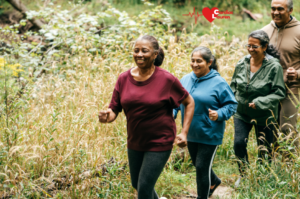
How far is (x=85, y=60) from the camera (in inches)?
253

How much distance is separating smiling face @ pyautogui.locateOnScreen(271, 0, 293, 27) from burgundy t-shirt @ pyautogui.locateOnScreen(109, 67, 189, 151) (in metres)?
2.04

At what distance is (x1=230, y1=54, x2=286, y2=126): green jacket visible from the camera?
11.8ft

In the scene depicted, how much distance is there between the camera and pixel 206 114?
11.0 ft

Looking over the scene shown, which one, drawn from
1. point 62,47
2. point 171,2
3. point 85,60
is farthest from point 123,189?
point 171,2

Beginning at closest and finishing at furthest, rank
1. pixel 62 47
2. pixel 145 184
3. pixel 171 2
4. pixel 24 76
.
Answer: pixel 145 184, pixel 24 76, pixel 62 47, pixel 171 2

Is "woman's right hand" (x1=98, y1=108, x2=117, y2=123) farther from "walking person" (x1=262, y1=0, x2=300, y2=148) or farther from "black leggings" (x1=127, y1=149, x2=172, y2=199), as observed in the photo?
"walking person" (x1=262, y1=0, x2=300, y2=148)

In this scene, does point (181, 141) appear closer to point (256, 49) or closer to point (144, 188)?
point (144, 188)

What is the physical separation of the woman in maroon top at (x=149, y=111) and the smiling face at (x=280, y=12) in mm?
2034

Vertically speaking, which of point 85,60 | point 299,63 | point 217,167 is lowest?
point 217,167

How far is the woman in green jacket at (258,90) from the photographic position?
361 cm

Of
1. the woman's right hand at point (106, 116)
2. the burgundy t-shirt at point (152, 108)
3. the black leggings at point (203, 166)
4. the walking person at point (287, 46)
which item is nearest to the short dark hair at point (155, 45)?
the burgundy t-shirt at point (152, 108)

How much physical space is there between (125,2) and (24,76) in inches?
334

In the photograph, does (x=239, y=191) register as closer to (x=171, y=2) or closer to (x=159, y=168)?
(x=159, y=168)

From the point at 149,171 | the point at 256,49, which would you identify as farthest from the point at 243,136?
the point at 149,171
